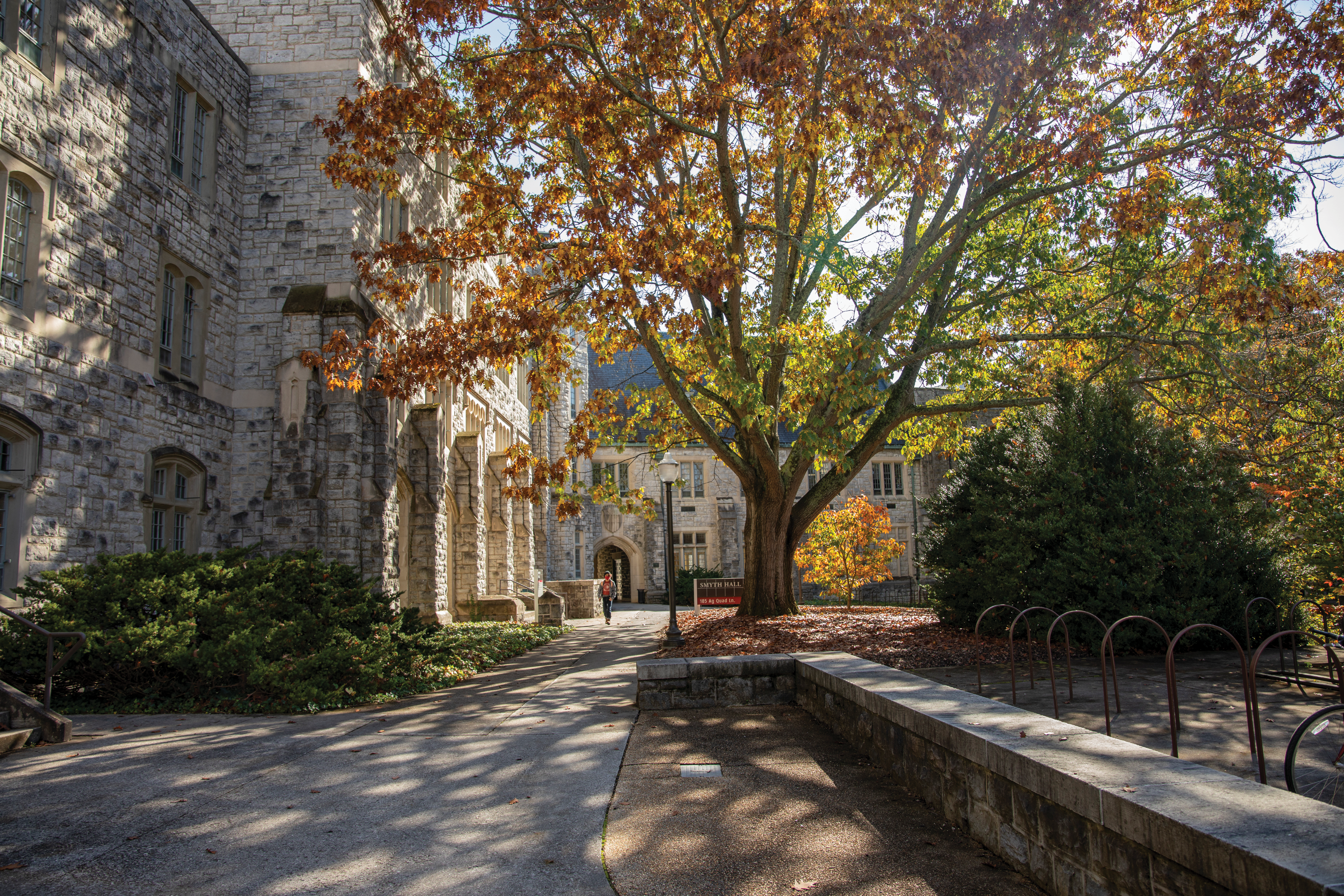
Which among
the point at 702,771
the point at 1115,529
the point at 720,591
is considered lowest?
the point at 720,591

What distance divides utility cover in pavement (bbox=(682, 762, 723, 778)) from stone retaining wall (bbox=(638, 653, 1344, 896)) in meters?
1.01

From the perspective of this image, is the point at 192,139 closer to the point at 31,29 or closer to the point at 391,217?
the point at 31,29

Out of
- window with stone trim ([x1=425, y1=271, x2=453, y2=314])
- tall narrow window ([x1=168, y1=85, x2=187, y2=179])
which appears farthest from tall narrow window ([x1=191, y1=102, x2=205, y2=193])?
window with stone trim ([x1=425, y1=271, x2=453, y2=314])

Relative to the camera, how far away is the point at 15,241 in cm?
924

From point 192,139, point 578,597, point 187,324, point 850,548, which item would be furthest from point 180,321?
point 850,548

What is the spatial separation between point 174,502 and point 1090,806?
41.8ft

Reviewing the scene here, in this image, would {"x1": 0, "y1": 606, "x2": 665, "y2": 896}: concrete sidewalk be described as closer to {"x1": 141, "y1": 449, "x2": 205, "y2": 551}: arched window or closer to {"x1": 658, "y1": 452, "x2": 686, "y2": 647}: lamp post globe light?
{"x1": 658, "y1": 452, "x2": 686, "y2": 647}: lamp post globe light

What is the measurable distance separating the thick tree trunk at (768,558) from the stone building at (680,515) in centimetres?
1964

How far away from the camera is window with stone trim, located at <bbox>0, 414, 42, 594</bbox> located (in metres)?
8.91

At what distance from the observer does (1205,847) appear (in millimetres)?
2447

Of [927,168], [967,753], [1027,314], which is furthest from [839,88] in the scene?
[967,753]

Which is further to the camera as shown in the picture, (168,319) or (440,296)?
(440,296)

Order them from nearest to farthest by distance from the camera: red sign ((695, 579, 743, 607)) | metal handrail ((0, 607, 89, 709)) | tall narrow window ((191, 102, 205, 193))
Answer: metal handrail ((0, 607, 89, 709)) → tall narrow window ((191, 102, 205, 193)) → red sign ((695, 579, 743, 607))

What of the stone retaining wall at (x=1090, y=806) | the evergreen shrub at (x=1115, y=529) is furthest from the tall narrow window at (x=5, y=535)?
the evergreen shrub at (x=1115, y=529)
